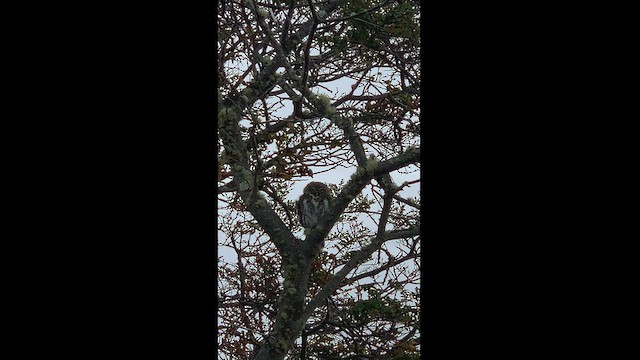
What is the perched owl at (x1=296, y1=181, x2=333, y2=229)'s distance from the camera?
2.71m

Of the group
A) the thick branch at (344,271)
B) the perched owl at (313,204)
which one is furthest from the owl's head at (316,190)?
the thick branch at (344,271)

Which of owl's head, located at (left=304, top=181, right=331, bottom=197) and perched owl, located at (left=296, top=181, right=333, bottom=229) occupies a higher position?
owl's head, located at (left=304, top=181, right=331, bottom=197)

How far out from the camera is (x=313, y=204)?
107 inches

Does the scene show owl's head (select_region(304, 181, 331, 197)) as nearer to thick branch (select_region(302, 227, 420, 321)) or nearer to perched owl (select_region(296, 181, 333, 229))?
perched owl (select_region(296, 181, 333, 229))

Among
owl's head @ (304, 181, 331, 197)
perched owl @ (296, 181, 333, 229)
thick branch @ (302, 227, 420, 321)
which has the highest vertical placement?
owl's head @ (304, 181, 331, 197)

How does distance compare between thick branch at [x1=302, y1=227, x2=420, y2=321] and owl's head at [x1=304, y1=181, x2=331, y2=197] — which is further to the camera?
owl's head at [x1=304, y1=181, x2=331, y2=197]

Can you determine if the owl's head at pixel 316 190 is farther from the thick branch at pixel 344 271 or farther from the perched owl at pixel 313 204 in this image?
the thick branch at pixel 344 271

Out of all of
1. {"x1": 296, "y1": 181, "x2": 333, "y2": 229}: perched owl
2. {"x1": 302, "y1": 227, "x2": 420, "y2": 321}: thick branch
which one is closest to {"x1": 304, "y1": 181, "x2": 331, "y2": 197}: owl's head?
{"x1": 296, "y1": 181, "x2": 333, "y2": 229}: perched owl

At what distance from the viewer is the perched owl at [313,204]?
8.87ft

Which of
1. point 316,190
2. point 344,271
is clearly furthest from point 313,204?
point 344,271
